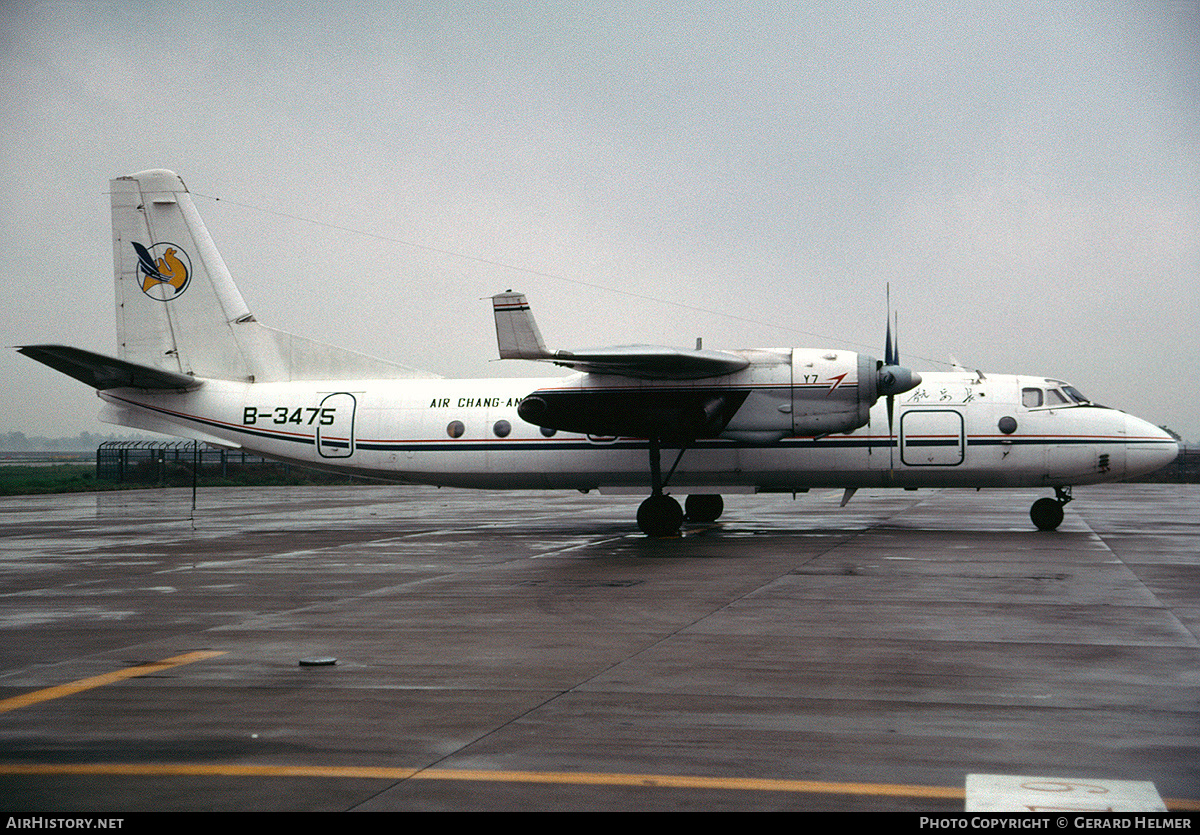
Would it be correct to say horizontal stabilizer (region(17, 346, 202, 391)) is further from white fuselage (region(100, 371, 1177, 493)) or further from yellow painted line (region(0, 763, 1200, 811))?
yellow painted line (region(0, 763, 1200, 811))

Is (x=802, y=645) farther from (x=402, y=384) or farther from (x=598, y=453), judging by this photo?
(x=402, y=384)

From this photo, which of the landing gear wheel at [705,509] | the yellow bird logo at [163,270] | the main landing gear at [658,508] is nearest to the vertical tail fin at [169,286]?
the yellow bird logo at [163,270]

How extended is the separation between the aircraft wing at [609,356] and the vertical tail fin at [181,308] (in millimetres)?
7220

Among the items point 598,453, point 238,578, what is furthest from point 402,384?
point 238,578

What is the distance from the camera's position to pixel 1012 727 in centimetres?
642

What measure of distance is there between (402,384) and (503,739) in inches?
767

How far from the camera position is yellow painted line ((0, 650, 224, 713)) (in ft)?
23.9

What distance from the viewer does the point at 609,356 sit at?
20.1 m

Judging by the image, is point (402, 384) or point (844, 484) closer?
point (844, 484)

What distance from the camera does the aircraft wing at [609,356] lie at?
1977cm

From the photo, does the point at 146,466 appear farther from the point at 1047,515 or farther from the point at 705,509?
the point at 1047,515

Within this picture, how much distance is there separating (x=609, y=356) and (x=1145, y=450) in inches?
457

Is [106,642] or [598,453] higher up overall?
[598,453]
